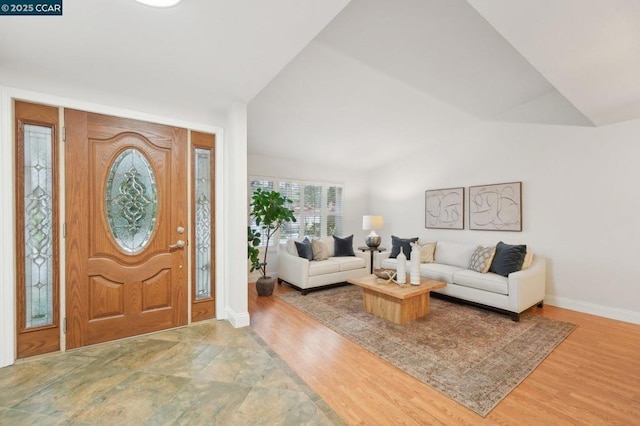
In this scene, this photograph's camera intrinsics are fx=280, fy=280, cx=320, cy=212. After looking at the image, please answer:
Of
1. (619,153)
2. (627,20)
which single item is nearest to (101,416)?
(627,20)

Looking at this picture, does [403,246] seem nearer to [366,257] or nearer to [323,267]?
[366,257]

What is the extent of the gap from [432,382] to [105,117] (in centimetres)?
351

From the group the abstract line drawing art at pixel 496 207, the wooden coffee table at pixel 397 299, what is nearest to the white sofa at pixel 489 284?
the wooden coffee table at pixel 397 299

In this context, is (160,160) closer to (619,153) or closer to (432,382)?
(432,382)

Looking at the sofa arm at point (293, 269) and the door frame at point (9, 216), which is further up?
the door frame at point (9, 216)

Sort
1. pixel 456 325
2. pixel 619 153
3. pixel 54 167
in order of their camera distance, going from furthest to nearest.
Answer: pixel 619 153
pixel 456 325
pixel 54 167

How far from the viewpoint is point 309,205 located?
566cm

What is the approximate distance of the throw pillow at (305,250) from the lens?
452 cm

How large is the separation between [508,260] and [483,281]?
428mm

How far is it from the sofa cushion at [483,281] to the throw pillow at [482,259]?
0.28ft

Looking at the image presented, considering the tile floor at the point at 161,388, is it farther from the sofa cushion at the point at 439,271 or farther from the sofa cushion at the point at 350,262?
the sofa cushion at the point at 439,271

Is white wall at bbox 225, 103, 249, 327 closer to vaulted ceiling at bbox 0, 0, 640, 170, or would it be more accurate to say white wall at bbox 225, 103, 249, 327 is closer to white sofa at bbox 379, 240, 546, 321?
vaulted ceiling at bbox 0, 0, 640, 170

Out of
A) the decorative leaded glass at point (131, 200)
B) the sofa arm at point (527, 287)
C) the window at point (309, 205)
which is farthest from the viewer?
the window at point (309, 205)

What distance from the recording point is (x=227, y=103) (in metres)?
2.95
